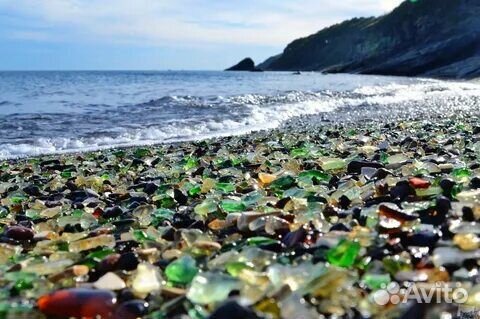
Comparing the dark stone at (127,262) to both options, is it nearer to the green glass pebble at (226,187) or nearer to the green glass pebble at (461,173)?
the green glass pebble at (226,187)

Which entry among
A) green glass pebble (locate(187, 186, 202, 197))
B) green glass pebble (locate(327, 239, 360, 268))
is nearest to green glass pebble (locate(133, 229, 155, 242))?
green glass pebble (locate(327, 239, 360, 268))

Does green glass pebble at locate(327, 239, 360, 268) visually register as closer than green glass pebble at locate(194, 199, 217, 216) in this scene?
Yes

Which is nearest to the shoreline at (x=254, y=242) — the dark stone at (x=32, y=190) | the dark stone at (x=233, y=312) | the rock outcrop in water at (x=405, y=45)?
the dark stone at (x=233, y=312)

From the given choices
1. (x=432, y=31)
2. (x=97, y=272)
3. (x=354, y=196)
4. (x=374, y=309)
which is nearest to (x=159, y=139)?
(x=354, y=196)

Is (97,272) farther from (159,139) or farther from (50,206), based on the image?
(159,139)

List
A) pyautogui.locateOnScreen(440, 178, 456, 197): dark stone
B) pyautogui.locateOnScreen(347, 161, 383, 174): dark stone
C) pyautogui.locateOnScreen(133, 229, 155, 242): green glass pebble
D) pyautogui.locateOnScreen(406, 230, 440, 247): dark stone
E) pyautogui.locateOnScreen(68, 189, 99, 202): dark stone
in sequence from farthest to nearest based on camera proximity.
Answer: pyautogui.locateOnScreen(68, 189, 99, 202): dark stone, pyautogui.locateOnScreen(347, 161, 383, 174): dark stone, pyautogui.locateOnScreen(440, 178, 456, 197): dark stone, pyautogui.locateOnScreen(133, 229, 155, 242): green glass pebble, pyautogui.locateOnScreen(406, 230, 440, 247): dark stone

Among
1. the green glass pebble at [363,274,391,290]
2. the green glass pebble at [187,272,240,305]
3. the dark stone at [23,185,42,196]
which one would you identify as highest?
the green glass pebble at [363,274,391,290]

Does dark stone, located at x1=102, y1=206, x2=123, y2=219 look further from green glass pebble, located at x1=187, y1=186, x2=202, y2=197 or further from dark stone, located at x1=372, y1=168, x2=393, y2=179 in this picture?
dark stone, located at x1=372, y1=168, x2=393, y2=179

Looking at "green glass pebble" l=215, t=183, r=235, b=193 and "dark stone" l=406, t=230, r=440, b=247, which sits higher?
"dark stone" l=406, t=230, r=440, b=247
